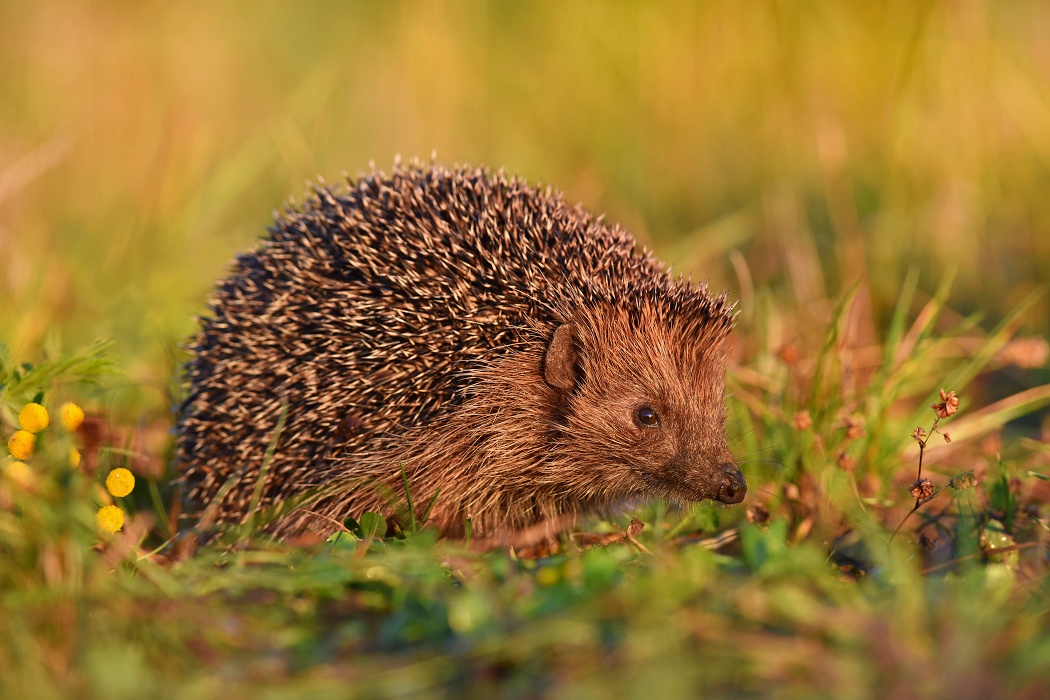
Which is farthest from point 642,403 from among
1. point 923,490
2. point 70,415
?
point 70,415

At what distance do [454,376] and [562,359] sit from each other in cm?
49

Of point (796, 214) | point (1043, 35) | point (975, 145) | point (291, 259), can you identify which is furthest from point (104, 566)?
point (1043, 35)

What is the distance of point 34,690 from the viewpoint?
2.58 meters

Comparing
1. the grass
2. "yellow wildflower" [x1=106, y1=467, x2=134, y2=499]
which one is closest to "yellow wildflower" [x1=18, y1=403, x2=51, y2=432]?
the grass

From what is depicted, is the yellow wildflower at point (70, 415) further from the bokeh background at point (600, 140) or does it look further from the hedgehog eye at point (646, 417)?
the hedgehog eye at point (646, 417)

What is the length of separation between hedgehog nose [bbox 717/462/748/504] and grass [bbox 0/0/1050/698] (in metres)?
0.24

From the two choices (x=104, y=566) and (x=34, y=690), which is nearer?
(x=34, y=690)

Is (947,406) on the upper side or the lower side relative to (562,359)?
lower

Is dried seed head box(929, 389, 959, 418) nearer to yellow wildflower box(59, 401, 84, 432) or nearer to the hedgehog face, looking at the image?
the hedgehog face

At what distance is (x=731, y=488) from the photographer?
4.36 meters

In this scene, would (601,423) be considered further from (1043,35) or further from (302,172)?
(1043,35)

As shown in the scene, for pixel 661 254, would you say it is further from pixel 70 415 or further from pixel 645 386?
pixel 70 415

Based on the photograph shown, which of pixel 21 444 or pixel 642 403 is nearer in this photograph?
pixel 21 444

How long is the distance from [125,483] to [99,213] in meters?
5.44
